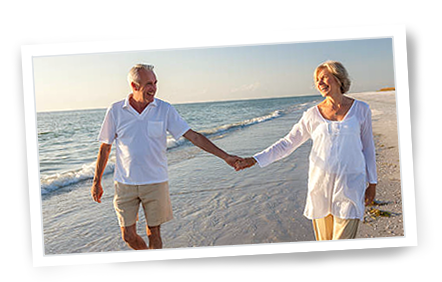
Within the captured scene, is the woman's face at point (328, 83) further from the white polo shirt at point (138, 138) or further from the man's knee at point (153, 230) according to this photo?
the man's knee at point (153, 230)

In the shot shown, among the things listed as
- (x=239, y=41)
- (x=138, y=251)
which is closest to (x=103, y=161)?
(x=138, y=251)

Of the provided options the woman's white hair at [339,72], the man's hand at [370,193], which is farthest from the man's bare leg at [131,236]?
the woman's white hair at [339,72]

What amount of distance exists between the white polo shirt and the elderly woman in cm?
121

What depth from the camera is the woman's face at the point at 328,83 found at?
291 cm

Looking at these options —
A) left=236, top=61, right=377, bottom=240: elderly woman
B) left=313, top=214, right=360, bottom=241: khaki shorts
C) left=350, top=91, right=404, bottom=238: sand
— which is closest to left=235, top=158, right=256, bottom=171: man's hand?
left=236, top=61, right=377, bottom=240: elderly woman

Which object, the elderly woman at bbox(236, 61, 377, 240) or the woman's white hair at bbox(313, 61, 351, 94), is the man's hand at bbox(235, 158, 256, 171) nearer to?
the elderly woman at bbox(236, 61, 377, 240)

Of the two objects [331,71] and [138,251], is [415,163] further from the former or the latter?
[138,251]

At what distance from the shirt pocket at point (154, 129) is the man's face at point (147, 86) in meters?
0.19

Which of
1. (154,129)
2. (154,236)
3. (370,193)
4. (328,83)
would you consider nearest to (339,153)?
(370,193)

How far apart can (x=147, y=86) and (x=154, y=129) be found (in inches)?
14.3

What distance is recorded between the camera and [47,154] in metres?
5.02

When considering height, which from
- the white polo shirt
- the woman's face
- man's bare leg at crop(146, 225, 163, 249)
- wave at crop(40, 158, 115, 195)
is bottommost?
man's bare leg at crop(146, 225, 163, 249)

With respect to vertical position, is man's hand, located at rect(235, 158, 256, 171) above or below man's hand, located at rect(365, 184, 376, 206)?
above

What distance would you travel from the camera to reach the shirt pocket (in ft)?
10.3
